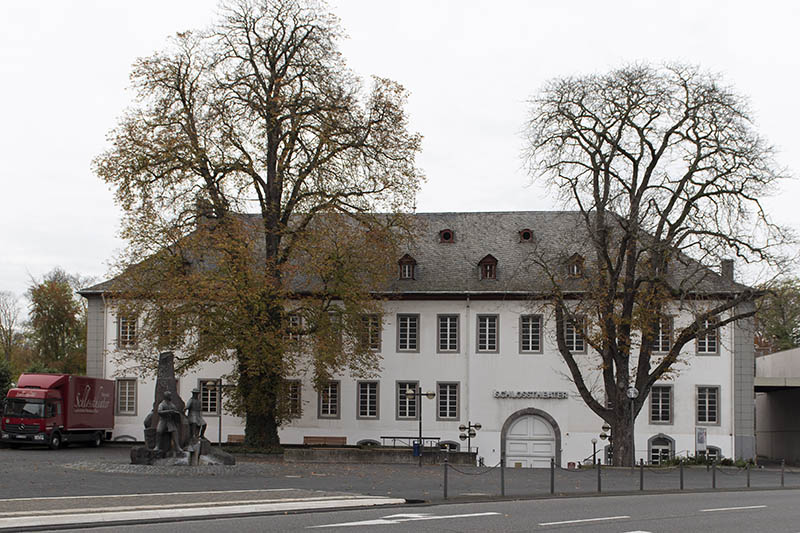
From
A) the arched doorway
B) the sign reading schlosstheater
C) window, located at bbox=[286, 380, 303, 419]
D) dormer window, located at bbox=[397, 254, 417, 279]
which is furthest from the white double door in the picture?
window, located at bbox=[286, 380, 303, 419]

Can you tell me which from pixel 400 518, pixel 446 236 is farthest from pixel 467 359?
pixel 400 518

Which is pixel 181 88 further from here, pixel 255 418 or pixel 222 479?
pixel 222 479

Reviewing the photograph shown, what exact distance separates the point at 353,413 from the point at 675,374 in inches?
590

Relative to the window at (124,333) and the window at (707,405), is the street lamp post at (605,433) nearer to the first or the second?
the window at (707,405)

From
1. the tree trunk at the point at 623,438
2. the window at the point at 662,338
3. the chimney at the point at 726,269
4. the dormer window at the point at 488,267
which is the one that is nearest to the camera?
the chimney at the point at 726,269

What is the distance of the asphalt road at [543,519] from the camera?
45.5 feet

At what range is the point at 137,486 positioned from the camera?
21062 mm

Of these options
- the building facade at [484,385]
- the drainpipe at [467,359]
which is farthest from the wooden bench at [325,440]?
the drainpipe at [467,359]

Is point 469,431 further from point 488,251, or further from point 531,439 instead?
point 488,251

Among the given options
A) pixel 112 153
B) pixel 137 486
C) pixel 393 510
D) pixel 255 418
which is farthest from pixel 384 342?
pixel 393 510

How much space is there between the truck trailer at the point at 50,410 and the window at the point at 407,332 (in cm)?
1396

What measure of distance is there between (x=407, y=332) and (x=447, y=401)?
12.4ft

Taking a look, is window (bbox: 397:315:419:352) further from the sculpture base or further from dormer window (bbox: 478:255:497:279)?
the sculpture base

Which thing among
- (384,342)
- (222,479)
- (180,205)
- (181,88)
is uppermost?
(181,88)
